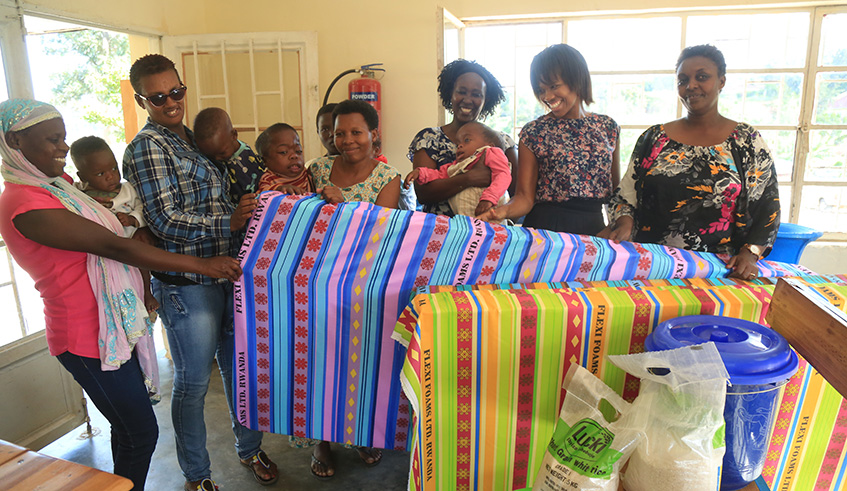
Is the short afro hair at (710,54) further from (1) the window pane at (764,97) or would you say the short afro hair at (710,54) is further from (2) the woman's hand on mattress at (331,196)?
(1) the window pane at (764,97)

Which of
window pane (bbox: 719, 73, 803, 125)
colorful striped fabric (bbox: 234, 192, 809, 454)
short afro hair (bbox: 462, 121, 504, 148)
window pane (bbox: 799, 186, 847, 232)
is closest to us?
colorful striped fabric (bbox: 234, 192, 809, 454)

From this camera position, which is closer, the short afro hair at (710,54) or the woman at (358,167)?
the short afro hair at (710,54)

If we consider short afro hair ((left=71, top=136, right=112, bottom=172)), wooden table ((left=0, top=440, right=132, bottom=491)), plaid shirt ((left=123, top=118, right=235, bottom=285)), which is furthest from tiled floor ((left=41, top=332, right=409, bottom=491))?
short afro hair ((left=71, top=136, right=112, bottom=172))

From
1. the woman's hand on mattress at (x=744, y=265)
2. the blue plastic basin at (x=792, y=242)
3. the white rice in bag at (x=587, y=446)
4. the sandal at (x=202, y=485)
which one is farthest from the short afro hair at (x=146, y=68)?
the blue plastic basin at (x=792, y=242)

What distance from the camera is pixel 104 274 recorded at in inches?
62.7

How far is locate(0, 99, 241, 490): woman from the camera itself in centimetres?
147

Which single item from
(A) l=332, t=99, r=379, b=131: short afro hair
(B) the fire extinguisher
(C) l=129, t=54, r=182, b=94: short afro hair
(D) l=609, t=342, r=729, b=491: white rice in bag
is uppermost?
(B) the fire extinguisher

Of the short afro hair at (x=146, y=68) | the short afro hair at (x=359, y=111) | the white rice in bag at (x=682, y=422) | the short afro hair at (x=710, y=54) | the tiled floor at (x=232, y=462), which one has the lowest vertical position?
the tiled floor at (x=232, y=462)

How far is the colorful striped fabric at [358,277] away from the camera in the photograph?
1.69 metres

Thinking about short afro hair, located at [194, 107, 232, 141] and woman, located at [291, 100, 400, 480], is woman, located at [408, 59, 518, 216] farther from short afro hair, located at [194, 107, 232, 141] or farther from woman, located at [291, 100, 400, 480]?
short afro hair, located at [194, 107, 232, 141]

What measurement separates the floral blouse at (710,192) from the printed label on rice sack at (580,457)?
105 cm

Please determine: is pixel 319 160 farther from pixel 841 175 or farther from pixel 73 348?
pixel 841 175

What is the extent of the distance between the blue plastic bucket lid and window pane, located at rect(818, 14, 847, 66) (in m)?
3.75

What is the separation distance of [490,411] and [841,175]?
404 cm
